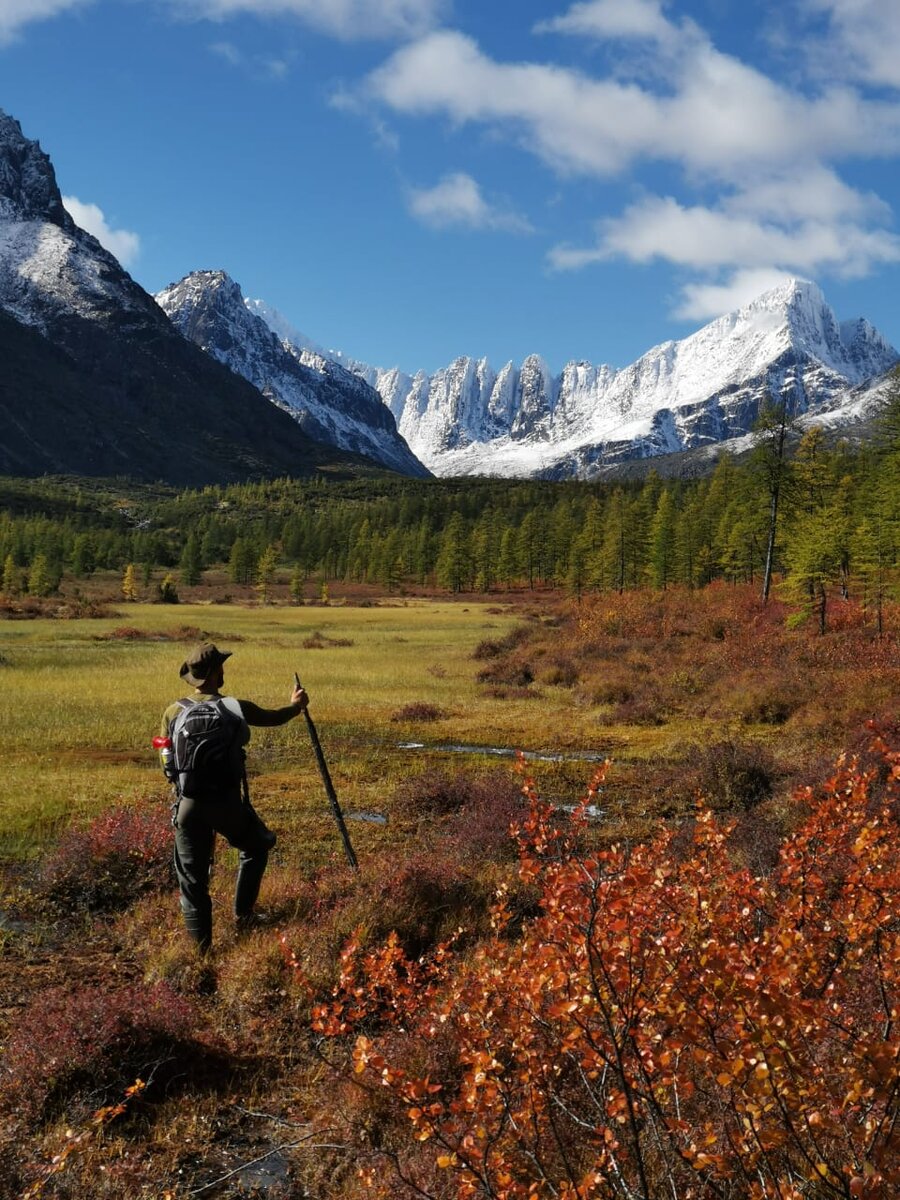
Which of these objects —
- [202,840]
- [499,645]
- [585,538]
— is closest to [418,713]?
[202,840]

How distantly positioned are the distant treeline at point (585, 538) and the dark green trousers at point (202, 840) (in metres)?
35.2

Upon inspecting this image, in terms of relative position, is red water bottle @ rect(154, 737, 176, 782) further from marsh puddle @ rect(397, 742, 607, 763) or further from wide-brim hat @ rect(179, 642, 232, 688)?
marsh puddle @ rect(397, 742, 607, 763)

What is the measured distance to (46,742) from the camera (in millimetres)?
17484

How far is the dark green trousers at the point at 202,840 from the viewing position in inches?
265

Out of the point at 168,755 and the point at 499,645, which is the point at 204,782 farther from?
the point at 499,645

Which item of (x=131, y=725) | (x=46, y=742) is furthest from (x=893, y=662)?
(x=46, y=742)

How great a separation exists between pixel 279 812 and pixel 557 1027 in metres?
9.21

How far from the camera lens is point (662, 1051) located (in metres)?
3.19

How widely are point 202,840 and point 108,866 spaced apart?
287cm

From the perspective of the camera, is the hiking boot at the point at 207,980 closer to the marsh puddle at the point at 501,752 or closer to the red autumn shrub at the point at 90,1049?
the red autumn shrub at the point at 90,1049

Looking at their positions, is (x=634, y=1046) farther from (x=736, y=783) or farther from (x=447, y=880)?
(x=736, y=783)

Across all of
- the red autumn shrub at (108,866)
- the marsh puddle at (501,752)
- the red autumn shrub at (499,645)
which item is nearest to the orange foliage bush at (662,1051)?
the red autumn shrub at (108,866)

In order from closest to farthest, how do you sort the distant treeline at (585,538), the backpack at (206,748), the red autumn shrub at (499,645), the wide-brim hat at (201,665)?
the backpack at (206,748), the wide-brim hat at (201,665), the red autumn shrub at (499,645), the distant treeline at (585,538)

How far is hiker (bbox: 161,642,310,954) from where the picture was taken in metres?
6.61
